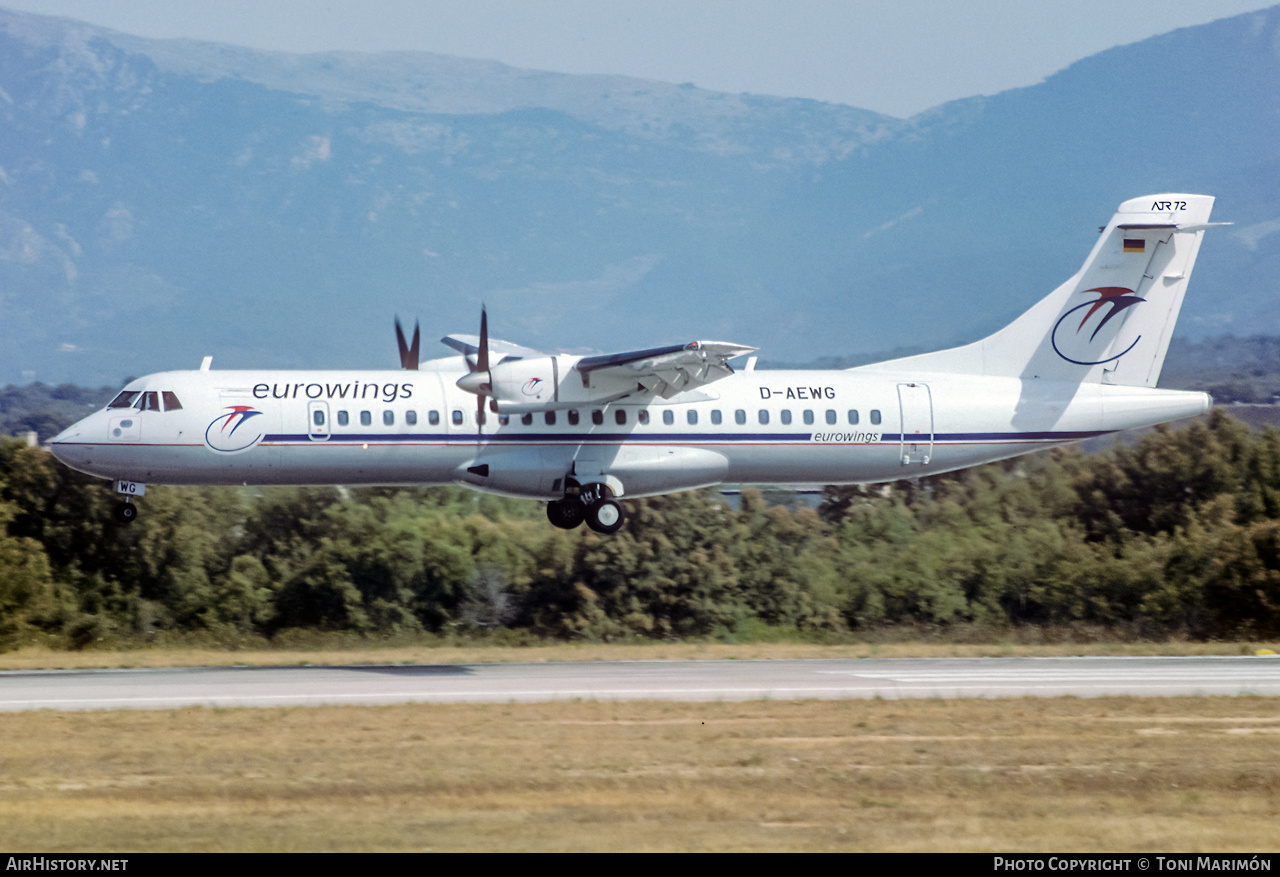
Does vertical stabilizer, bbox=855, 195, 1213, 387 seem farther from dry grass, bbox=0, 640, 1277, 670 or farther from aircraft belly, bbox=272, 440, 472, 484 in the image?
aircraft belly, bbox=272, 440, 472, 484

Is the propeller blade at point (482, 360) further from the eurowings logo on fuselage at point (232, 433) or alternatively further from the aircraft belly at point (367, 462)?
the eurowings logo on fuselage at point (232, 433)

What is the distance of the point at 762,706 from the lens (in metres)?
20.6

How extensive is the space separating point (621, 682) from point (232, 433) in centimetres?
916

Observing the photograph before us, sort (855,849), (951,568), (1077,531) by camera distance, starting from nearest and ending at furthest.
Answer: (855,849) < (951,568) < (1077,531)

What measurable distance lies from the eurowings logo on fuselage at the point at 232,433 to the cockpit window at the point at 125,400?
1.66 metres

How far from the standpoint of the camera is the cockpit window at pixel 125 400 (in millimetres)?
25656

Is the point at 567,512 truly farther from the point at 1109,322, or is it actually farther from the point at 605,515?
the point at 1109,322

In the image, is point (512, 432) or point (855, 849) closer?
point (855, 849)

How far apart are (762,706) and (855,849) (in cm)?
812

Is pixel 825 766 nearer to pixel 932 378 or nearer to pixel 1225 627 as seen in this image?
pixel 932 378

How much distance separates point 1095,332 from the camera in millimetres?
30281

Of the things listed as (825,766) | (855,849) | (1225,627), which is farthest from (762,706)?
(1225,627)

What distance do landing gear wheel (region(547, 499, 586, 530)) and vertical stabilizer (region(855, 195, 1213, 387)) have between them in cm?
830

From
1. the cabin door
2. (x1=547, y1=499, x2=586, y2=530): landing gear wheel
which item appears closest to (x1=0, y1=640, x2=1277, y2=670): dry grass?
(x1=547, y1=499, x2=586, y2=530): landing gear wheel
